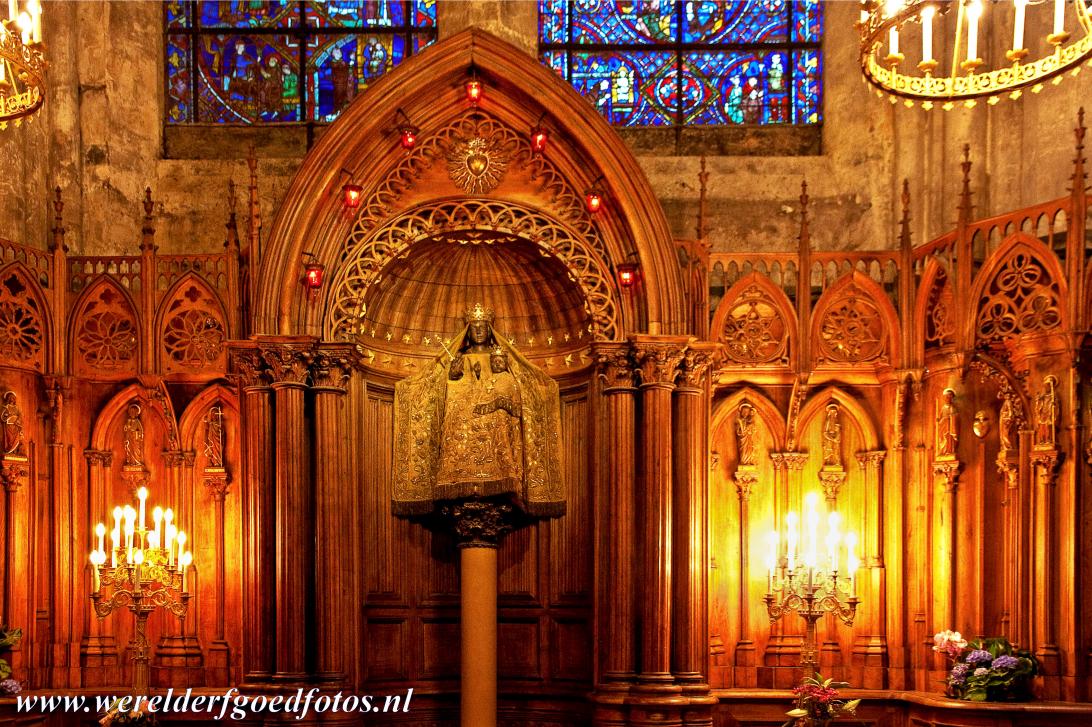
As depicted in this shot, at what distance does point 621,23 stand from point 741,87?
140 centimetres

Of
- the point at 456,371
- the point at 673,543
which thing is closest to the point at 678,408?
the point at 673,543

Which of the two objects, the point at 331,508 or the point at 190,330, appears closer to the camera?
the point at 331,508

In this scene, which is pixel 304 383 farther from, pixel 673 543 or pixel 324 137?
pixel 673 543

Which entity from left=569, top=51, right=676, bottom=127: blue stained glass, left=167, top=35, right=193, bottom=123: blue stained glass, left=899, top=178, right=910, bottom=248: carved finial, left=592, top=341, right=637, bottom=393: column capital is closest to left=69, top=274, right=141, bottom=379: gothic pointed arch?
left=167, top=35, right=193, bottom=123: blue stained glass

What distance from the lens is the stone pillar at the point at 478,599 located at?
12.7 m

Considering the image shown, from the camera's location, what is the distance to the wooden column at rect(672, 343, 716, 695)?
12367 millimetres

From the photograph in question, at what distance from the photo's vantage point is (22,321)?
12875mm

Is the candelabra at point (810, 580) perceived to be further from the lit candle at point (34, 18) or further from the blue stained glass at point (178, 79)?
the blue stained glass at point (178, 79)

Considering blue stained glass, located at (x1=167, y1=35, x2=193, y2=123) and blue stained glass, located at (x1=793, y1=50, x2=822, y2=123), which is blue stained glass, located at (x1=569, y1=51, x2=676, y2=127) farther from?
blue stained glass, located at (x1=167, y1=35, x2=193, y2=123)

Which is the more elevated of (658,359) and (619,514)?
(658,359)

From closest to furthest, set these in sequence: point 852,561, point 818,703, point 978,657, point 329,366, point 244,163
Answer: point 818,703 → point 978,657 → point 852,561 → point 329,366 → point 244,163

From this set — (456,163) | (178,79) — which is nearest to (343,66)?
(178,79)

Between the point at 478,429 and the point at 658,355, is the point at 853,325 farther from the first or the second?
the point at 478,429

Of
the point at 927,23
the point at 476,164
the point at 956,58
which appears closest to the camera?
the point at 927,23
